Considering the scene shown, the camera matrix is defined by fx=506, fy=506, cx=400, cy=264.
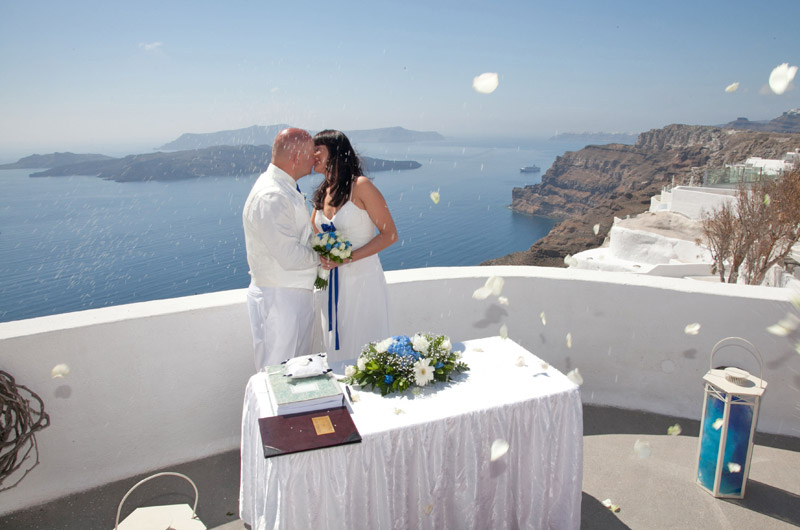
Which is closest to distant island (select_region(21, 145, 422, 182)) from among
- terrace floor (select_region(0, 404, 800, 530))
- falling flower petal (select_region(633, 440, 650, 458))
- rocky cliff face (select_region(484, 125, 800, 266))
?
rocky cliff face (select_region(484, 125, 800, 266))

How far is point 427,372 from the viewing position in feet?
7.10

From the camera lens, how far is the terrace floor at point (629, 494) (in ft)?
8.57

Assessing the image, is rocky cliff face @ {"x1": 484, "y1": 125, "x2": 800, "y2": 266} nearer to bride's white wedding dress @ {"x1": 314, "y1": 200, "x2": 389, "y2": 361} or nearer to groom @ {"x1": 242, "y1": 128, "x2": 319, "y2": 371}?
bride's white wedding dress @ {"x1": 314, "y1": 200, "x2": 389, "y2": 361}

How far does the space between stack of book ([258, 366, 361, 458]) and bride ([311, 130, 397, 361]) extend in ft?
2.92

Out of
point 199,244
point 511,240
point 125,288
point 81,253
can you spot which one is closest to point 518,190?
point 511,240

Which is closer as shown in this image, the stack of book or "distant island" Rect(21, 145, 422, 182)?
the stack of book

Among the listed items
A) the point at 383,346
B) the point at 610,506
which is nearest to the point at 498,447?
the point at 383,346

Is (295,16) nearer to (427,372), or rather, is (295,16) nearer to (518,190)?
(518,190)

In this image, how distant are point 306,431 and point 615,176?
112732 mm

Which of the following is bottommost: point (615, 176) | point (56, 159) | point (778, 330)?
point (615, 176)

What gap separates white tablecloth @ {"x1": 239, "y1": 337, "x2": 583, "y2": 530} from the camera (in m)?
1.79

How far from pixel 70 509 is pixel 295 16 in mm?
152539

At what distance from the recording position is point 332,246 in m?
2.81

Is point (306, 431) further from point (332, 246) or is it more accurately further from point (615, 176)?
point (615, 176)
